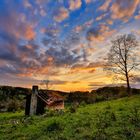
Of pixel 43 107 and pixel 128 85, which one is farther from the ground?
→ pixel 128 85

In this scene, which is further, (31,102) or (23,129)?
(31,102)

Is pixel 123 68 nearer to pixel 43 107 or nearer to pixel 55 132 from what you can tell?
pixel 43 107

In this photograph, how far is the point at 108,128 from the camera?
1919 centimetres

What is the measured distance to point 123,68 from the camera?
6494 cm

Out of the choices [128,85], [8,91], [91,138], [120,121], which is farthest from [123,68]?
[91,138]

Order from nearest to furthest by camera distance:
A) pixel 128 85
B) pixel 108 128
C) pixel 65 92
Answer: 1. pixel 108 128
2. pixel 128 85
3. pixel 65 92

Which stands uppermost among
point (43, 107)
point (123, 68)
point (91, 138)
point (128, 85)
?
point (123, 68)

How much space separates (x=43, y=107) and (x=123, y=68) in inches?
1183

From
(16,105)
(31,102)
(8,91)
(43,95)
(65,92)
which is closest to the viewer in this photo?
(31,102)

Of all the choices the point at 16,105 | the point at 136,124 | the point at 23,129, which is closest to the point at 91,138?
the point at 136,124

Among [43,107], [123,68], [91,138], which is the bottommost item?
[91,138]

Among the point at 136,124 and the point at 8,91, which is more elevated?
the point at 8,91

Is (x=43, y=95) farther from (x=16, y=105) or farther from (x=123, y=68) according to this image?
(x=123, y=68)

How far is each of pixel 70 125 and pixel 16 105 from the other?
1407 inches
